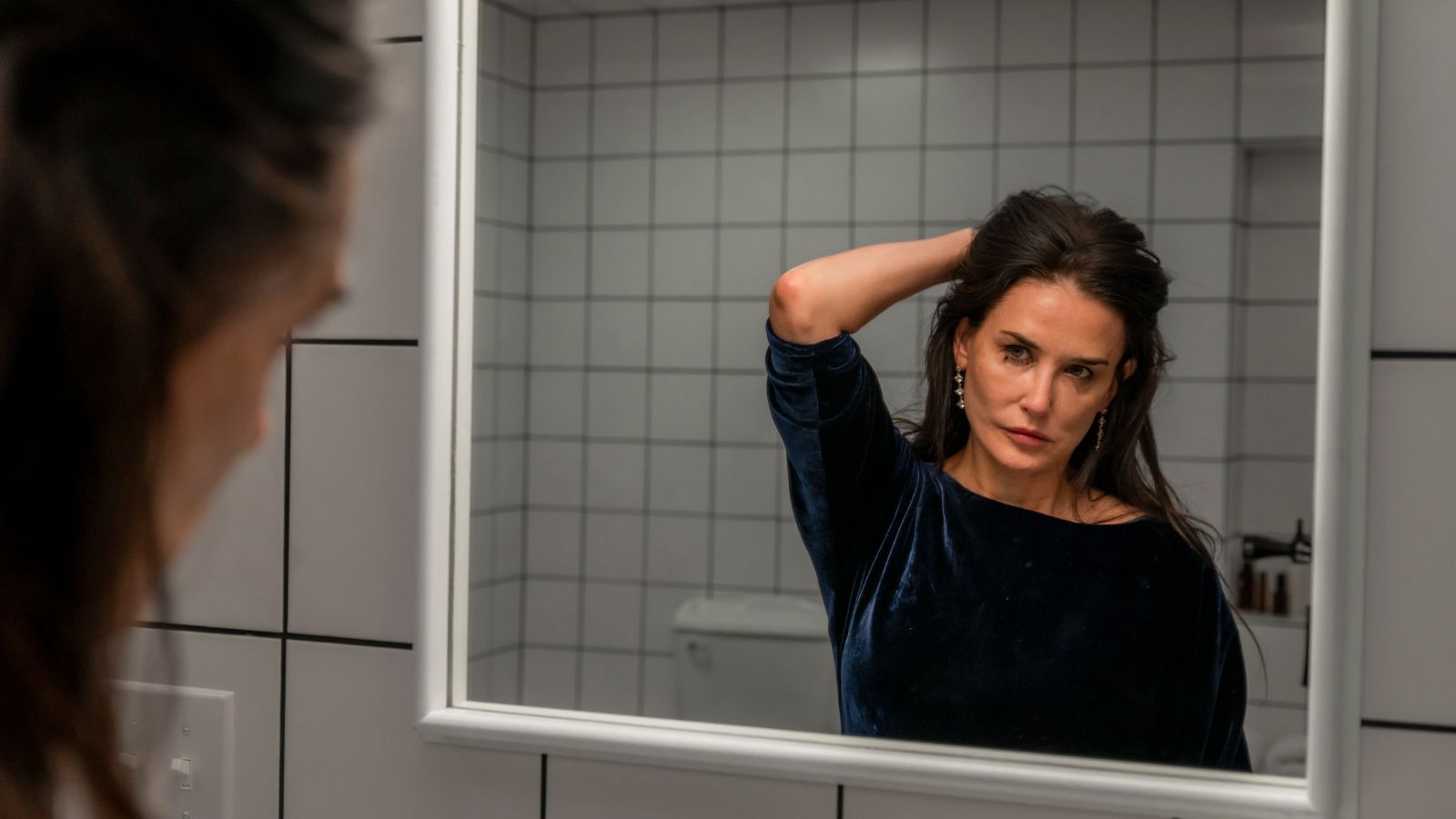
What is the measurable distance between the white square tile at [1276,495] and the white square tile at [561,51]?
0.54 m

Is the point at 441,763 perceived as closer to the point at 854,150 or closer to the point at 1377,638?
the point at 854,150

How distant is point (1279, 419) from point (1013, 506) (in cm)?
17

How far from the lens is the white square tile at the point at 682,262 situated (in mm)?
838

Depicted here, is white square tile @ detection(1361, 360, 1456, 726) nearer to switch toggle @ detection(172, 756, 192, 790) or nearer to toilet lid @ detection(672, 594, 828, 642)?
toilet lid @ detection(672, 594, 828, 642)

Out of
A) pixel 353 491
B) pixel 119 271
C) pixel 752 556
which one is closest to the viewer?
pixel 119 271

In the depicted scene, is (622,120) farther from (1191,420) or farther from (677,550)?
(1191,420)

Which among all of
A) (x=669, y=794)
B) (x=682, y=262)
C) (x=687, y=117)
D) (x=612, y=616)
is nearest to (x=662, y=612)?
(x=612, y=616)

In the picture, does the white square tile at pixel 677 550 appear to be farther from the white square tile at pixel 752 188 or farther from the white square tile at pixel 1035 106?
the white square tile at pixel 1035 106

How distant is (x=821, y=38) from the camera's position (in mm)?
818

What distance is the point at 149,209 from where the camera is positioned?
0.35m

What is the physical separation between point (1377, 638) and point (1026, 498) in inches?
9.2

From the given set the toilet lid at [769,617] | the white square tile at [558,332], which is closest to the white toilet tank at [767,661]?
the toilet lid at [769,617]

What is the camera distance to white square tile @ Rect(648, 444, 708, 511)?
0.85m

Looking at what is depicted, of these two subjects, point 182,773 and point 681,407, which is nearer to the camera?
point 681,407
